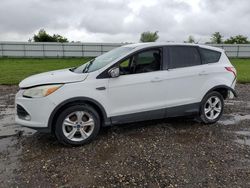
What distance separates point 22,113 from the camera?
4504 mm

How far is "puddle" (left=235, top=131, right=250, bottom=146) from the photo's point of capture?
485 cm

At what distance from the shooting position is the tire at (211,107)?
5.67 meters

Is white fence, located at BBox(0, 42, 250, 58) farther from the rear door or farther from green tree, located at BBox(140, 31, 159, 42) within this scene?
the rear door

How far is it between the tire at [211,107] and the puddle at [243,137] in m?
0.62

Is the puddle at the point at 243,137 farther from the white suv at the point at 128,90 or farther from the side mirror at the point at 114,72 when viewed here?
the side mirror at the point at 114,72

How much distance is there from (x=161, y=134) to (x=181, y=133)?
0.41m

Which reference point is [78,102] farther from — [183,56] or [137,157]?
[183,56]

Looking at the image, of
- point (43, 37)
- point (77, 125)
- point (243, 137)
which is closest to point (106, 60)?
point (77, 125)

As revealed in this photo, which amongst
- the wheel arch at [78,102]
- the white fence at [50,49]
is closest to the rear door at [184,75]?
the wheel arch at [78,102]

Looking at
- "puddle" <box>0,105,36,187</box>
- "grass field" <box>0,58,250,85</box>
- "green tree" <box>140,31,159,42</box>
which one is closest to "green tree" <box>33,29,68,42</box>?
"green tree" <box>140,31,159,42</box>

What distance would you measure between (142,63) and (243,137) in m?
2.32

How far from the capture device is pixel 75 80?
450 cm

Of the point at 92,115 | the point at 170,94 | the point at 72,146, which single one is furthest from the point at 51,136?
the point at 170,94

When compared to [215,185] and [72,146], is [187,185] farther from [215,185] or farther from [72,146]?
[72,146]
